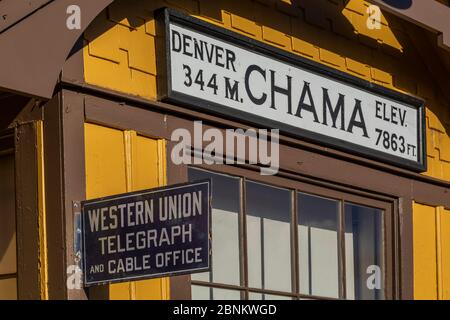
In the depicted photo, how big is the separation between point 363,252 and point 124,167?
2.54 metres

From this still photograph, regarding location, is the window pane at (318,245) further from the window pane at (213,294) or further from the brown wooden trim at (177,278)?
the brown wooden trim at (177,278)

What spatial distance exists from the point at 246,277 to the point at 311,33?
193 centimetres

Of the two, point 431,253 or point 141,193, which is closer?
point 141,193

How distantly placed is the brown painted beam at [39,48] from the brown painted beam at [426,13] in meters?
2.58

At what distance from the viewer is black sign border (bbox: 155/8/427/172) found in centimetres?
731

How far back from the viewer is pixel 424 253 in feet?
30.2

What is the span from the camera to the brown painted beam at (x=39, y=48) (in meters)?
6.29

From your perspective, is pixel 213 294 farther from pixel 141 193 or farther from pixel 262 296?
pixel 141 193

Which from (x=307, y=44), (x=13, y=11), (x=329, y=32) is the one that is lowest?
(x=13, y=11)

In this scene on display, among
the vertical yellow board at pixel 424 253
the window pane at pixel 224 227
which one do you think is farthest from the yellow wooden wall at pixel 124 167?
the vertical yellow board at pixel 424 253

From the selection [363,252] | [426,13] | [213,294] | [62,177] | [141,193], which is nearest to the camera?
[141,193]
